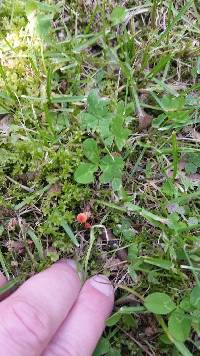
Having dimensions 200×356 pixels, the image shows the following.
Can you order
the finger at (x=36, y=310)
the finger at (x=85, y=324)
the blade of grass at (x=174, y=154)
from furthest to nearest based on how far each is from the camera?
the blade of grass at (x=174, y=154) < the finger at (x=85, y=324) < the finger at (x=36, y=310)

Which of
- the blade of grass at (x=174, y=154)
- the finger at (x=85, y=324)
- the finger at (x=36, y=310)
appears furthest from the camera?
the blade of grass at (x=174, y=154)

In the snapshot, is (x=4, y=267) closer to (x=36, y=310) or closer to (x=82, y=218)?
(x=36, y=310)

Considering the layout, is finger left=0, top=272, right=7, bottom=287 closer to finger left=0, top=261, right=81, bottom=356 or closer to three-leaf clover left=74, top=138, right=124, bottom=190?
finger left=0, top=261, right=81, bottom=356

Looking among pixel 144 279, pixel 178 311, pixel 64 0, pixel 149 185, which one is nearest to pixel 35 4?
pixel 64 0

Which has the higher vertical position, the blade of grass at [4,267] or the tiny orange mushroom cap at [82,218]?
the tiny orange mushroom cap at [82,218]

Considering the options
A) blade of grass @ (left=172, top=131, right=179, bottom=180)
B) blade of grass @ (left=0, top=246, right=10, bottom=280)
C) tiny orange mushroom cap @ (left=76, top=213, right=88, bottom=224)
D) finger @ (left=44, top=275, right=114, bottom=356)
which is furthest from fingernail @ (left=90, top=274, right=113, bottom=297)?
blade of grass @ (left=172, top=131, right=179, bottom=180)

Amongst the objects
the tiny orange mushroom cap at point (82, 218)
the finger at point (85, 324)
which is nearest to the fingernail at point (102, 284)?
the finger at point (85, 324)

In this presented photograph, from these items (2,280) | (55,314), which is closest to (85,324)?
(55,314)

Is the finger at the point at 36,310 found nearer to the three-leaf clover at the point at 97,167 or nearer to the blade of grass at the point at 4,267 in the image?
the blade of grass at the point at 4,267
